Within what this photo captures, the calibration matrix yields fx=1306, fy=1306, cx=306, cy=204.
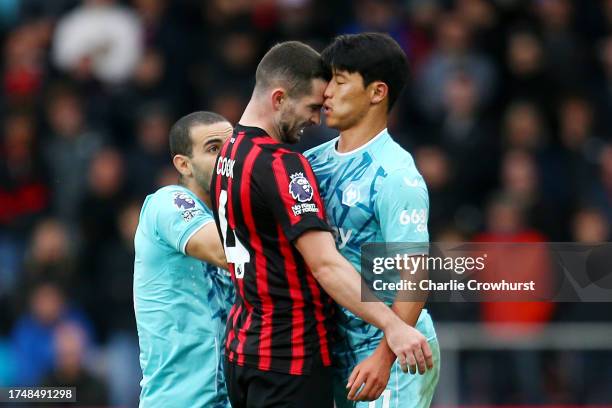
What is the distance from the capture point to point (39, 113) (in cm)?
1218

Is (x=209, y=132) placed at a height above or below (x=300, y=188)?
above

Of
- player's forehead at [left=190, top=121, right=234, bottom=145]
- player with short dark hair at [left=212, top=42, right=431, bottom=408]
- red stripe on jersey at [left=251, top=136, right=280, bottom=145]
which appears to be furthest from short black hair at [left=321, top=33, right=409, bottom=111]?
player's forehead at [left=190, top=121, right=234, bottom=145]

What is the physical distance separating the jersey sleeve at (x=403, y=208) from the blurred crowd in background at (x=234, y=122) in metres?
4.82

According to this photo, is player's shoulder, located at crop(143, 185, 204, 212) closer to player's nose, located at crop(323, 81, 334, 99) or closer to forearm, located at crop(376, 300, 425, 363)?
player's nose, located at crop(323, 81, 334, 99)

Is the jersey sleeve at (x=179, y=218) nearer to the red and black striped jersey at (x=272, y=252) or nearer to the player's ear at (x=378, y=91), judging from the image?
the red and black striped jersey at (x=272, y=252)

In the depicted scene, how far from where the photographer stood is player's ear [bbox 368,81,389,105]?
18.0 ft

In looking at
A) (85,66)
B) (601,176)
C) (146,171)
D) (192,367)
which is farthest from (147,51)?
(192,367)

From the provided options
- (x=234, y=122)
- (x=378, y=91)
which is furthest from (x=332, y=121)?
(x=234, y=122)

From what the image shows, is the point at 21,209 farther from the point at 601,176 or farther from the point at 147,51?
the point at 601,176

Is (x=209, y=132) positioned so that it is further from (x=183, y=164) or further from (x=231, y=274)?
(x=231, y=274)

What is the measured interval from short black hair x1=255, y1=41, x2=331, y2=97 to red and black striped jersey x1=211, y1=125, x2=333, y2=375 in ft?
0.75

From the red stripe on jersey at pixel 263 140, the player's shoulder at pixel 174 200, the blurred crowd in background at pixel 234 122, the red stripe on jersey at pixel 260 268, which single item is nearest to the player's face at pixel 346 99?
the red stripe on jersey at pixel 263 140

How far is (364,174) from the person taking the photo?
5438 millimetres

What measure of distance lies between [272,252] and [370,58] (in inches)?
36.0
